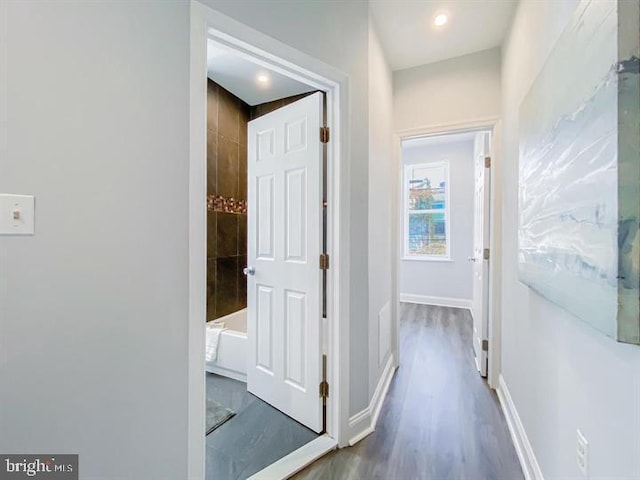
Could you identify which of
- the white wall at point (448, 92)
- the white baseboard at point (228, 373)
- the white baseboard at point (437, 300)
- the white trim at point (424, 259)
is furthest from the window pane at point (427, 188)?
the white baseboard at point (228, 373)

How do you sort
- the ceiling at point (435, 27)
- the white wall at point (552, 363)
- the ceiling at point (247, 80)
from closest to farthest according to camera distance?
1. the white wall at point (552, 363)
2. the ceiling at point (435, 27)
3. the ceiling at point (247, 80)

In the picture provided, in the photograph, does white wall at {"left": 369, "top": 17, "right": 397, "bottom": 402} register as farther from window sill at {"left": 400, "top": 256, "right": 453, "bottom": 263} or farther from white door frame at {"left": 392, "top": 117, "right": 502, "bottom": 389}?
window sill at {"left": 400, "top": 256, "right": 453, "bottom": 263}

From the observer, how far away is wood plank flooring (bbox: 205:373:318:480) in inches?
63.0

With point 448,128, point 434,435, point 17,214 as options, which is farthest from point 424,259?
point 17,214

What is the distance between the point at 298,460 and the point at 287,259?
1.15 m

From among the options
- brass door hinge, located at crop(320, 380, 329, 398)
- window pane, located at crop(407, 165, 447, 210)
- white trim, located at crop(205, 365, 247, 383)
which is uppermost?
window pane, located at crop(407, 165, 447, 210)

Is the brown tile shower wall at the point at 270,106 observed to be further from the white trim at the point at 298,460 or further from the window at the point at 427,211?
the white trim at the point at 298,460

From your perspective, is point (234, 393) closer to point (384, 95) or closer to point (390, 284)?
point (390, 284)

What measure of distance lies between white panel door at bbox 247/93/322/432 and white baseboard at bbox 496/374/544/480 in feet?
3.66

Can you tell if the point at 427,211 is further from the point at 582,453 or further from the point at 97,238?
the point at 97,238

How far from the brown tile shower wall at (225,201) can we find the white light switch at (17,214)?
210 cm

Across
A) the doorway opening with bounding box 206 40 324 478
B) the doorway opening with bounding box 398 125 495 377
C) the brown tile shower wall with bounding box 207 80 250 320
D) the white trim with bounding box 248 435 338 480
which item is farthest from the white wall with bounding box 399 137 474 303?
the white trim with bounding box 248 435 338 480

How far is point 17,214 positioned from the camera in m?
0.82

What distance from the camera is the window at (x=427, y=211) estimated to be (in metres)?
5.21
